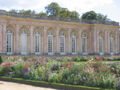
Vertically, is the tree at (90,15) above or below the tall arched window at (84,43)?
above

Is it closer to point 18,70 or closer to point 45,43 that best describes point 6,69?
point 18,70

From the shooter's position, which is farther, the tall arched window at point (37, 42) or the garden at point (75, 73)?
the tall arched window at point (37, 42)

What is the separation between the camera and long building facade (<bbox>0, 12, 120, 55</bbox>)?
31625mm

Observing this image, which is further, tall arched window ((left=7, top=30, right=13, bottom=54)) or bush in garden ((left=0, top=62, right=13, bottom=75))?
tall arched window ((left=7, top=30, right=13, bottom=54))

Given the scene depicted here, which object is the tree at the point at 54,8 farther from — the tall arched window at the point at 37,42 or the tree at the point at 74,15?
the tall arched window at the point at 37,42

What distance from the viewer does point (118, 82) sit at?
10.1 m

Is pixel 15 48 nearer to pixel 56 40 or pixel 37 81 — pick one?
pixel 56 40

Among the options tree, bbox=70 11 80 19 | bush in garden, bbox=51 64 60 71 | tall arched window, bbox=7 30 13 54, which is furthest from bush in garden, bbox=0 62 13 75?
tree, bbox=70 11 80 19

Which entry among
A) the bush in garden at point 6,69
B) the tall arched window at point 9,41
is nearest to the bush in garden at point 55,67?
the bush in garden at point 6,69

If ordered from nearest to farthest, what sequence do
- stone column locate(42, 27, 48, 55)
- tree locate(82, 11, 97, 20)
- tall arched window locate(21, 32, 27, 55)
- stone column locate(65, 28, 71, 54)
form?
tall arched window locate(21, 32, 27, 55)
stone column locate(42, 27, 48, 55)
stone column locate(65, 28, 71, 54)
tree locate(82, 11, 97, 20)

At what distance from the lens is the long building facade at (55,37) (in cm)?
3162

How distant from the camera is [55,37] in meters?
35.9

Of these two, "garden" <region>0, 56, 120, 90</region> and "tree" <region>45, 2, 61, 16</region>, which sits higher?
"tree" <region>45, 2, 61, 16</region>

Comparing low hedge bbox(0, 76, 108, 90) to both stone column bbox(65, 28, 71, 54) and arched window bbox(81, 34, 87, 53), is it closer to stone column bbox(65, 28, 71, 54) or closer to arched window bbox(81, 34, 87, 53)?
stone column bbox(65, 28, 71, 54)
